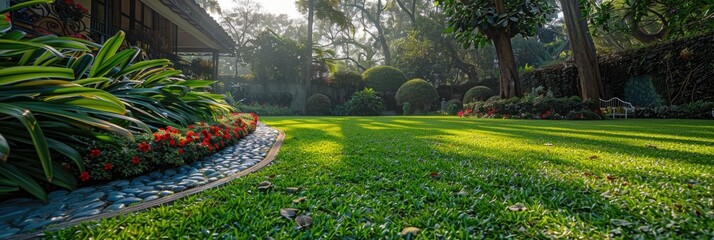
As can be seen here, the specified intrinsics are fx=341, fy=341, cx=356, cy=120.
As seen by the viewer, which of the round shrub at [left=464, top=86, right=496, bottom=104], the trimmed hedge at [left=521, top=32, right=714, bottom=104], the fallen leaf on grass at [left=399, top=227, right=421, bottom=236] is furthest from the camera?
the round shrub at [left=464, top=86, right=496, bottom=104]

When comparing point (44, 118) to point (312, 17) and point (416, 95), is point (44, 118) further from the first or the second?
point (312, 17)

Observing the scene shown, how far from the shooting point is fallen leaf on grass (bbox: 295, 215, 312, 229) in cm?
136

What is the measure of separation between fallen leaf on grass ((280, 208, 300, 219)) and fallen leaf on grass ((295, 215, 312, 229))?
39 mm

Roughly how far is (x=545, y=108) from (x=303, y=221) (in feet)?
Answer: 35.2

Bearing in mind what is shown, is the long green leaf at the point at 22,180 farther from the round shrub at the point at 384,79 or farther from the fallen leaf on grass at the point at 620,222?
the round shrub at the point at 384,79

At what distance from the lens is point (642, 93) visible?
1251 cm

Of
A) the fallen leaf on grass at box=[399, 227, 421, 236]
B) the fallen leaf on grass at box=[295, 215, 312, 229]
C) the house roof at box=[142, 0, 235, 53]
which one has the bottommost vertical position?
the fallen leaf on grass at box=[295, 215, 312, 229]

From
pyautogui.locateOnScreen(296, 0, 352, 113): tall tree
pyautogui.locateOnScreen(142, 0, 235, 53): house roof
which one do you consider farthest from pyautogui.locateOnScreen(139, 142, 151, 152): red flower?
pyautogui.locateOnScreen(296, 0, 352, 113): tall tree

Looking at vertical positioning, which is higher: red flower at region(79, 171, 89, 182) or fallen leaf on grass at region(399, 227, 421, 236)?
red flower at region(79, 171, 89, 182)

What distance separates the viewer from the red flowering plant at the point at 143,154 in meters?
2.09

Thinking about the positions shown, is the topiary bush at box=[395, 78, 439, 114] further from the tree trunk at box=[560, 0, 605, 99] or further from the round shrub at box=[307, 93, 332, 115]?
the tree trunk at box=[560, 0, 605, 99]

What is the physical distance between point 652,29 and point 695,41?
36.4 ft

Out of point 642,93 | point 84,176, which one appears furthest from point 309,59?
point 84,176

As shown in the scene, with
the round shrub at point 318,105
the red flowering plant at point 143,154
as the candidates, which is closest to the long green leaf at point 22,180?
the red flowering plant at point 143,154
